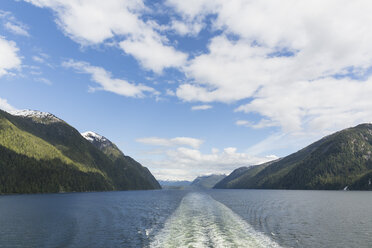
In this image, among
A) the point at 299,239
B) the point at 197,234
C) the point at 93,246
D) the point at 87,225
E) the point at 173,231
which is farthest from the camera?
the point at 87,225

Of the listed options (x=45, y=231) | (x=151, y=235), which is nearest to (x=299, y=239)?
(x=151, y=235)

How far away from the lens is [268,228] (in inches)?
1869

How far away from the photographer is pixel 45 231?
1769 inches

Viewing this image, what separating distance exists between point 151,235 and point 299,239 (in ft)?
80.9

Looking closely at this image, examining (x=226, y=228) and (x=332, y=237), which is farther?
(x=226, y=228)

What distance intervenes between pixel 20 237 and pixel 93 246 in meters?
15.6

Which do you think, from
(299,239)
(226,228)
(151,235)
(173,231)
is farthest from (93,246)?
(299,239)

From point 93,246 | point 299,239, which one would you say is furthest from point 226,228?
point 93,246

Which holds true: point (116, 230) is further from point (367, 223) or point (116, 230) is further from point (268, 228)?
point (367, 223)

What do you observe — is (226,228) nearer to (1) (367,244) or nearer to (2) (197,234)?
(2) (197,234)

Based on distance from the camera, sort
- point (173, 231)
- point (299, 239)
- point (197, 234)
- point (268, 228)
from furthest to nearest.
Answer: point (268, 228)
point (173, 231)
point (197, 234)
point (299, 239)

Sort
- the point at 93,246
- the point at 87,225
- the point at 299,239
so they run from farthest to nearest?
the point at 87,225 < the point at 299,239 < the point at 93,246

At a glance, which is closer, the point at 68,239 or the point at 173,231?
the point at 68,239

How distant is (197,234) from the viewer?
40.8 m
